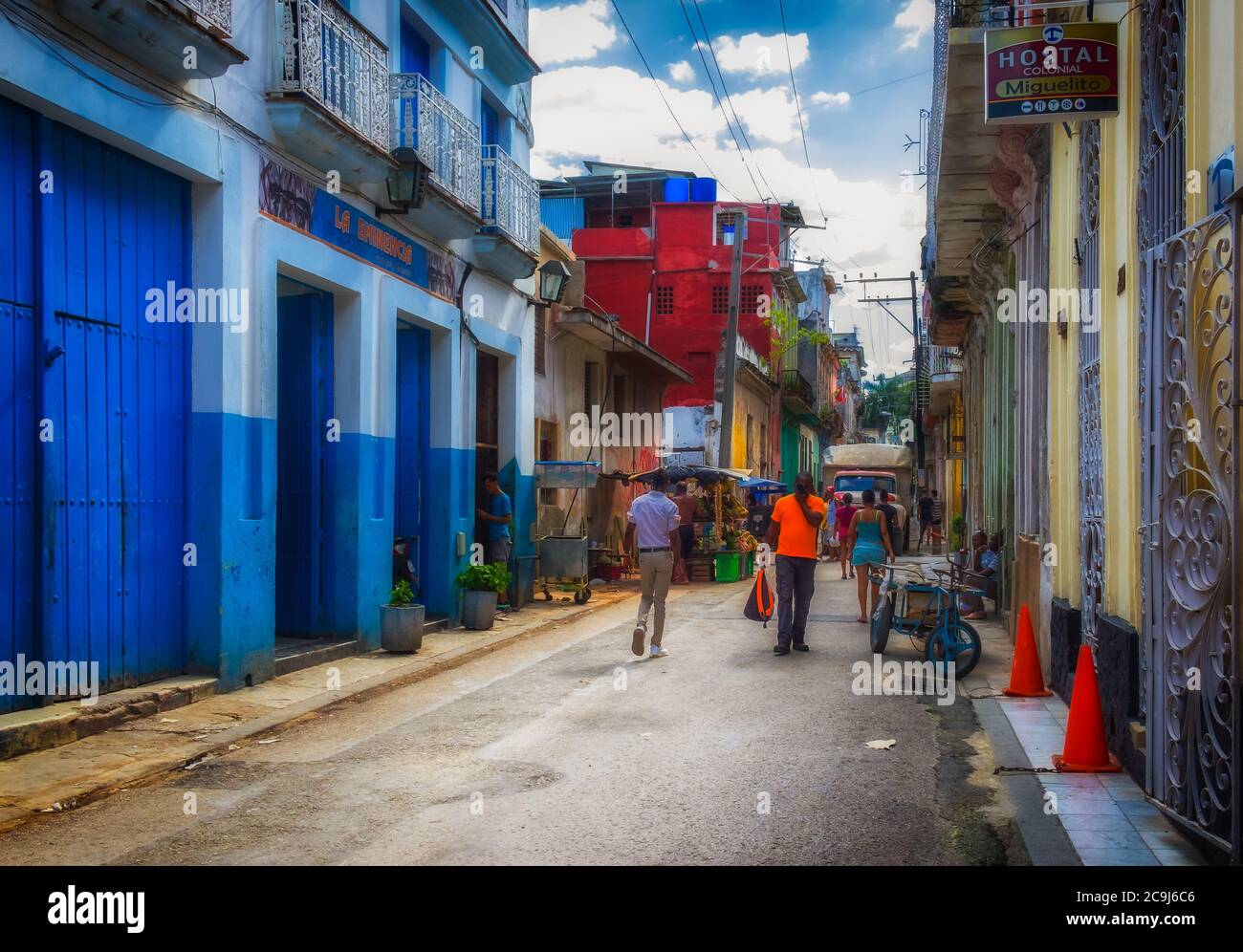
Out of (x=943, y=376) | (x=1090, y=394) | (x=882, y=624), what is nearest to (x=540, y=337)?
(x=882, y=624)

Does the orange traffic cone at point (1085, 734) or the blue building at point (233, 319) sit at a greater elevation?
the blue building at point (233, 319)

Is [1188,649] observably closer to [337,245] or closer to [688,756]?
[688,756]

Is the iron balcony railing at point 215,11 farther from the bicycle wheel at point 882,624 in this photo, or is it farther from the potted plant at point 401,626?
the bicycle wheel at point 882,624

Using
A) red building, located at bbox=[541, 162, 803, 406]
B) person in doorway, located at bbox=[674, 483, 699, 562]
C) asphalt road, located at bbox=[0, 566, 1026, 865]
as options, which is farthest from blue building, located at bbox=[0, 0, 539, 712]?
red building, located at bbox=[541, 162, 803, 406]

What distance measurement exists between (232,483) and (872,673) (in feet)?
18.7

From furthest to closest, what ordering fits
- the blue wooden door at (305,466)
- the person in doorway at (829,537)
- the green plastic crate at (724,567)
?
the person in doorway at (829,537)
the green plastic crate at (724,567)
the blue wooden door at (305,466)

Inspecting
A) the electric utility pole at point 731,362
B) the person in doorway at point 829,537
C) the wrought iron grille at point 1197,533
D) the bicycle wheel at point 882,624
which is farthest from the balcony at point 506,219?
the person in doorway at point 829,537

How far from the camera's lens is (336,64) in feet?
35.9

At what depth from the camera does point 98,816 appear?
5.93 metres

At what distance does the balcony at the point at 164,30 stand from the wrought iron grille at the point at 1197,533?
6490 mm

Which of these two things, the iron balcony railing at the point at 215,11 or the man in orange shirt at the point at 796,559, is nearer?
the iron balcony railing at the point at 215,11

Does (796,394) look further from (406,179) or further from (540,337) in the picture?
(406,179)

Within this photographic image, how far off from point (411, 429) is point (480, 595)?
2.23m

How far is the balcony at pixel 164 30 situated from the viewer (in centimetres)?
763
